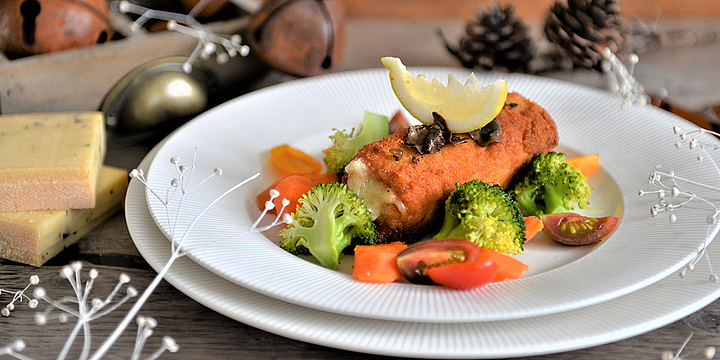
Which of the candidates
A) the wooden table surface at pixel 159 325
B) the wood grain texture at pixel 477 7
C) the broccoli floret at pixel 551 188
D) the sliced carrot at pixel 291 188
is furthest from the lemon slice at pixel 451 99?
the wood grain texture at pixel 477 7

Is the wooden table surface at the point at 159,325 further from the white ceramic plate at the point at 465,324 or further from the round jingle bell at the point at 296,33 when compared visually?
the round jingle bell at the point at 296,33

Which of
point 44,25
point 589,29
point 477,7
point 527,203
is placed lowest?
point 477,7

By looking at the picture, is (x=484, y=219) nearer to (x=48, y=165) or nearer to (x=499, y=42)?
(x=48, y=165)

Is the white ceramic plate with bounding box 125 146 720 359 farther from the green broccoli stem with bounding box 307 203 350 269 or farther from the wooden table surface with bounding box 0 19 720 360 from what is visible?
the green broccoli stem with bounding box 307 203 350 269

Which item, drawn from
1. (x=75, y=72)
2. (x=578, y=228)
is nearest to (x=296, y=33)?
(x=75, y=72)

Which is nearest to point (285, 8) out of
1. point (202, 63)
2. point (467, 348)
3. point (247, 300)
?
point (202, 63)

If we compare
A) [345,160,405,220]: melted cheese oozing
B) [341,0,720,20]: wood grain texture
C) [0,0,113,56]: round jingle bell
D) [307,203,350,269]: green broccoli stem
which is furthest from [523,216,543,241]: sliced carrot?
[341,0,720,20]: wood grain texture

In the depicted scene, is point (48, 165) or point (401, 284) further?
point (48, 165)
